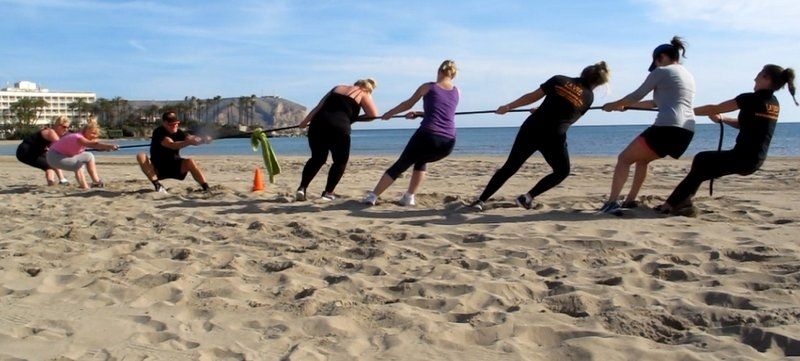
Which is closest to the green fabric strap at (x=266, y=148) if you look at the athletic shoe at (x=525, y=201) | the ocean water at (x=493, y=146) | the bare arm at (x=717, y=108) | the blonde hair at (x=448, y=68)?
the blonde hair at (x=448, y=68)

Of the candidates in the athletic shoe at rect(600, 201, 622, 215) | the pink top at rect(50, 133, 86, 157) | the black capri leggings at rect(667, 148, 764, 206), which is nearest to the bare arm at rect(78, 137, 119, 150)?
the pink top at rect(50, 133, 86, 157)

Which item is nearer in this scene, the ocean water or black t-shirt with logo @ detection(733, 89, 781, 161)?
black t-shirt with logo @ detection(733, 89, 781, 161)

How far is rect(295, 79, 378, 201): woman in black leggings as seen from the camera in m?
7.43

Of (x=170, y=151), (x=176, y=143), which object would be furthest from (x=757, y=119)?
(x=170, y=151)

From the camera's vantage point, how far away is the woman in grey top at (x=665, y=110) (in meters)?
6.05

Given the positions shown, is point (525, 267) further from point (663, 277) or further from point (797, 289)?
point (797, 289)

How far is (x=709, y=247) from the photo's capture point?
15.3ft

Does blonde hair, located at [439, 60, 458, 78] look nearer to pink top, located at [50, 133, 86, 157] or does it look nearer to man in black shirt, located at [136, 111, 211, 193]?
man in black shirt, located at [136, 111, 211, 193]

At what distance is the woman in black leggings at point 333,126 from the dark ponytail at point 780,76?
12.7 feet

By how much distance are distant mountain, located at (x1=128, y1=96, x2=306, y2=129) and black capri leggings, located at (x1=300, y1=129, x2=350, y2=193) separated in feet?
316

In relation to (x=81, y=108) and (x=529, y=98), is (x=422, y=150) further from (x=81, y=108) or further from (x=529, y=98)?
(x=81, y=108)

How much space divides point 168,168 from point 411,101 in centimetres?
346

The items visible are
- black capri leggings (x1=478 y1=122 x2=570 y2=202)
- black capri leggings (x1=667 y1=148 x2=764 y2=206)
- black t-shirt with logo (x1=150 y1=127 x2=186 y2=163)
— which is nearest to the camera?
black capri leggings (x1=667 y1=148 x2=764 y2=206)

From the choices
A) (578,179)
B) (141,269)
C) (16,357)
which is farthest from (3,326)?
(578,179)
